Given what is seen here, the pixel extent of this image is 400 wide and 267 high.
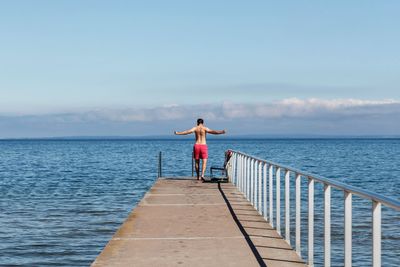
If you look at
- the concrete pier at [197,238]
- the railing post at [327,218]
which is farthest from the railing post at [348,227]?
the concrete pier at [197,238]

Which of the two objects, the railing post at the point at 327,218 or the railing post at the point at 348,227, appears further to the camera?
the railing post at the point at 327,218

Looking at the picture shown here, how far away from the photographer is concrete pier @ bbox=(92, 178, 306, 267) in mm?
8289

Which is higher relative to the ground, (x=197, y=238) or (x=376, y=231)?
(x=376, y=231)

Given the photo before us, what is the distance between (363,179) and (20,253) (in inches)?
1343

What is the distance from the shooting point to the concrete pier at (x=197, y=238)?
829cm

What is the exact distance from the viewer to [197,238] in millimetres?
9922

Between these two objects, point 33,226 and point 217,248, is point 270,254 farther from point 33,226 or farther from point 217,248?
point 33,226

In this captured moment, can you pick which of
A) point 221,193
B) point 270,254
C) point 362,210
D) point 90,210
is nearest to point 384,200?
point 270,254

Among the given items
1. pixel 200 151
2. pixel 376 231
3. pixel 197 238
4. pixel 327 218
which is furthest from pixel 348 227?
pixel 200 151

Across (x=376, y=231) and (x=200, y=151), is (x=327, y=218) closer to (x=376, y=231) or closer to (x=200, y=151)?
(x=376, y=231)

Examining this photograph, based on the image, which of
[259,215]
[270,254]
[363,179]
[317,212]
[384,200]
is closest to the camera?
[384,200]

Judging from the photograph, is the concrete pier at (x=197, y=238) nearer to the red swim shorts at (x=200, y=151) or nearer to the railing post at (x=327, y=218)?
the railing post at (x=327, y=218)

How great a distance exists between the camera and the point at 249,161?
15.8 m

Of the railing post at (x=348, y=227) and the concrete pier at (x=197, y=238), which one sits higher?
the railing post at (x=348, y=227)
